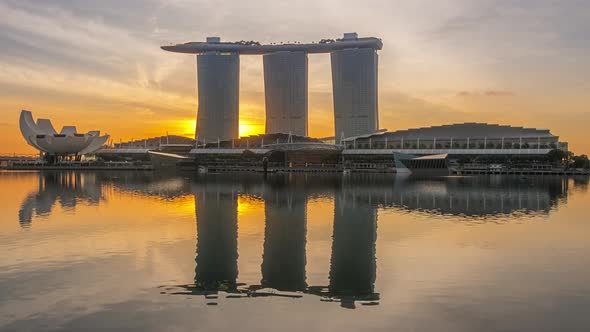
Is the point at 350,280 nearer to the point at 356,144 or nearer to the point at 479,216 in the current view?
the point at 479,216

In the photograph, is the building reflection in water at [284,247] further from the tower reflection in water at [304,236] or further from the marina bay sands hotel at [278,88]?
the marina bay sands hotel at [278,88]

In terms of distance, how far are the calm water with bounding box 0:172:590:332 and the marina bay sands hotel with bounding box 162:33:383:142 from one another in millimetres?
134275

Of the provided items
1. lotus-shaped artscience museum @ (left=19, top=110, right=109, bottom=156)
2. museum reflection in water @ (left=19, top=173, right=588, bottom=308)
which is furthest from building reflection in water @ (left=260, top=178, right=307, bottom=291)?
lotus-shaped artscience museum @ (left=19, top=110, right=109, bottom=156)

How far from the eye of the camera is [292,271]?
14805mm

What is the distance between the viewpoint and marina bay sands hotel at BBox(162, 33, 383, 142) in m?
160

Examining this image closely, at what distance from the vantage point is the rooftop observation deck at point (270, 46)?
520 ft

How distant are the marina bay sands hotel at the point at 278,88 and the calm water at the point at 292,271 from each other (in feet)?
441

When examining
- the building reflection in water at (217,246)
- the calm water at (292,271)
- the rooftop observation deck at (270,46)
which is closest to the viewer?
the calm water at (292,271)

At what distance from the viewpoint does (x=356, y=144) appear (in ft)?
413

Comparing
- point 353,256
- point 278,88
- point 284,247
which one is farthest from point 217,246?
point 278,88

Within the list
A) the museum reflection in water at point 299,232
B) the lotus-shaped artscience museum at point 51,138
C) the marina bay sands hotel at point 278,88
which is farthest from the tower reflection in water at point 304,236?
the marina bay sands hotel at point 278,88

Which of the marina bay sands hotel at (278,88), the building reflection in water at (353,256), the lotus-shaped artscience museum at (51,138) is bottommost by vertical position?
the building reflection in water at (353,256)

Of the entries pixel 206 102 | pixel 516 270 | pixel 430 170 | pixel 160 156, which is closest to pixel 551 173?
pixel 430 170

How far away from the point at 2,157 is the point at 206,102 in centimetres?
6099
